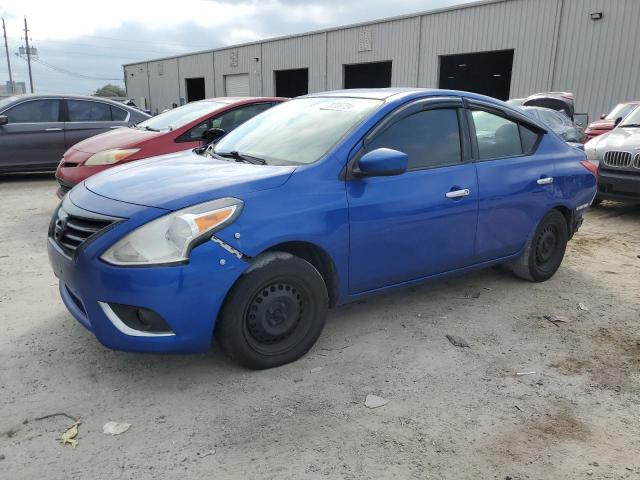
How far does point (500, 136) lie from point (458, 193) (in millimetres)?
827

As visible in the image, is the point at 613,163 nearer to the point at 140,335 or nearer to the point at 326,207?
the point at 326,207

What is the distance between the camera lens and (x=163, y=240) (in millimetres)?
2756

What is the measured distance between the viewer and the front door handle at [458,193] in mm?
3800

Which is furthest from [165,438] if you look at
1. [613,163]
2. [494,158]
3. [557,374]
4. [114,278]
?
[613,163]

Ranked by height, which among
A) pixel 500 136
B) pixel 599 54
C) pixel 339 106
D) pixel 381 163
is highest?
pixel 599 54

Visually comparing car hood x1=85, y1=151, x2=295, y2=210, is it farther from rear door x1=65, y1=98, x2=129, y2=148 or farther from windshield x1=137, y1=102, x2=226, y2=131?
rear door x1=65, y1=98, x2=129, y2=148

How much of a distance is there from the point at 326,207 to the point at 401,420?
124 cm

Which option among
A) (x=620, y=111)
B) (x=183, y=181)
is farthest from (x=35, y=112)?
(x=620, y=111)

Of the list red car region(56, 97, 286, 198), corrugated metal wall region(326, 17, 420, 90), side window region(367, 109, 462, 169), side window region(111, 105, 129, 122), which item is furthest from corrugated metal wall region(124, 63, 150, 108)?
side window region(367, 109, 462, 169)

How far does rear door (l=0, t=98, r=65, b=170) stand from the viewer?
8.83m

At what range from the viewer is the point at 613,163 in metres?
7.85

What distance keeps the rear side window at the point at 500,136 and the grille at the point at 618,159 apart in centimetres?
392

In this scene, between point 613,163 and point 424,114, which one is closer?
point 424,114

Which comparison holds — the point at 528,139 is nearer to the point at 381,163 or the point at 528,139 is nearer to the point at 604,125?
the point at 381,163
